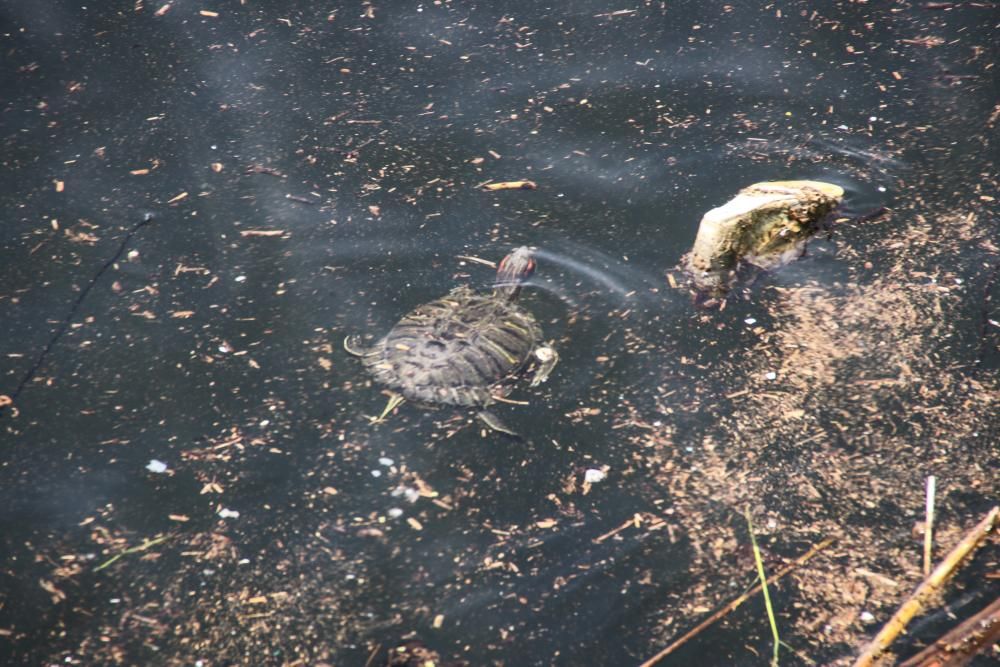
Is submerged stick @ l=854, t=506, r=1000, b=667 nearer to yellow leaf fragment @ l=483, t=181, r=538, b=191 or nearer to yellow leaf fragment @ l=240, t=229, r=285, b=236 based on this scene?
yellow leaf fragment @ l=483, t=181, r=538, b=191

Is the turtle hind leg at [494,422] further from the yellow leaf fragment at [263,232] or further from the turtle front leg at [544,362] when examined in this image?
the yellow leaf fragment at [263,232]

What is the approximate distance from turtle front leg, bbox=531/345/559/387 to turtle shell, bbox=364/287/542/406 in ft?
0.12

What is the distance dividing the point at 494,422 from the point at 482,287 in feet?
2.25

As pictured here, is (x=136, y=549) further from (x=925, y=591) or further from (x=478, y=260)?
(x=925, y=591)

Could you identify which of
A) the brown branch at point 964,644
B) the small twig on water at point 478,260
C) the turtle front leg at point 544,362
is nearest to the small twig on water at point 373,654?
the turtle front leg at point 544,362

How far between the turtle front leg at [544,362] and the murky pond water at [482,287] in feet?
0.24

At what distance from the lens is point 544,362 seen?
3533mm

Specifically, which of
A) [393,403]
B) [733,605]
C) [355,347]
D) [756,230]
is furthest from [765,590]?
[355,347]

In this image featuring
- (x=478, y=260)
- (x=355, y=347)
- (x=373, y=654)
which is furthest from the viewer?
(x=478, y=260)

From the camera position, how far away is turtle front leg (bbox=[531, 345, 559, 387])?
11.4 ft

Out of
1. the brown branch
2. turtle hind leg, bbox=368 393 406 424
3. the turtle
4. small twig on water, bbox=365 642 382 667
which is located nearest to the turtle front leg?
the turtle

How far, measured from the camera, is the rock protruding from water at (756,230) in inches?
148

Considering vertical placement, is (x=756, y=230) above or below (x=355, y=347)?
above

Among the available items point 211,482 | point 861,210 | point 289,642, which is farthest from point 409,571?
point 861,210
